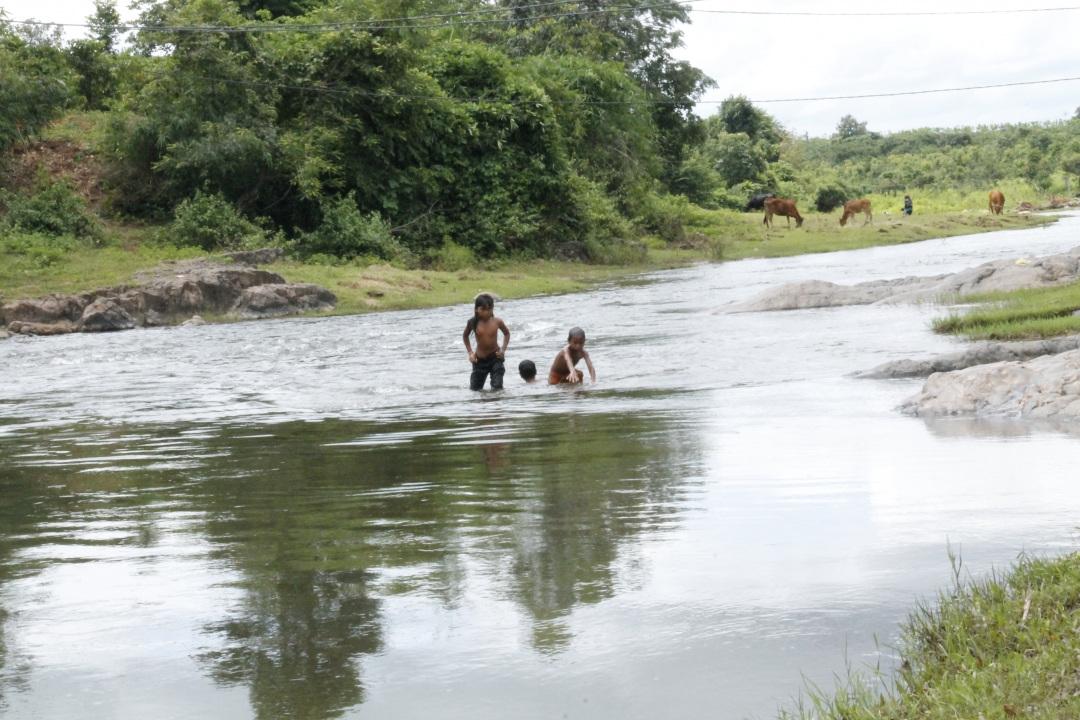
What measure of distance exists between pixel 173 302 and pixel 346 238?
6799 millimetres

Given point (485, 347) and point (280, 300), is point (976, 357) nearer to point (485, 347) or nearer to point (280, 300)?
point (485, 347)

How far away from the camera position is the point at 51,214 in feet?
89.6

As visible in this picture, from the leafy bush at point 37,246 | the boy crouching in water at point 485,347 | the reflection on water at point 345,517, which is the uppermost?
the leafy bush at point 37,246

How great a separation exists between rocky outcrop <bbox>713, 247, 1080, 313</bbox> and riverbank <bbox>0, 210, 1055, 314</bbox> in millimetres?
8032

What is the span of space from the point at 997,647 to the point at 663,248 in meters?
37.6

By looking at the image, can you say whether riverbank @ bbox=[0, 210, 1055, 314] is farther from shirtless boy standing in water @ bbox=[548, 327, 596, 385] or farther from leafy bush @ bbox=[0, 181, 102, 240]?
shirtless boy standing in water @ bbox=[548, 327, 596, 385]

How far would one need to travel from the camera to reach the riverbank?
79.6 ft

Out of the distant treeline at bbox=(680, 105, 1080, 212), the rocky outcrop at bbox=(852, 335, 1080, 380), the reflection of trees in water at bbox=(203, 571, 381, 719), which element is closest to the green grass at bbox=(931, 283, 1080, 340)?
the rocky outcrop at bbox=(852, 335, 1080, 380)

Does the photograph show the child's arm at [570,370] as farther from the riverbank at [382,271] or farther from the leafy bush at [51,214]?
the leafy bush at [51,214]

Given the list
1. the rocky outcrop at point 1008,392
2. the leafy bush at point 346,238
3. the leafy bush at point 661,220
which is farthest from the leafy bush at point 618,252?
the rocky outcrop at point 1008,392

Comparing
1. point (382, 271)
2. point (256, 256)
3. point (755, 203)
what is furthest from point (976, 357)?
point (755, 203)

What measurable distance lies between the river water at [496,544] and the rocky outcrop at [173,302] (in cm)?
1119

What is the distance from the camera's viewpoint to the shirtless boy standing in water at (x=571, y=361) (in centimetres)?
1216

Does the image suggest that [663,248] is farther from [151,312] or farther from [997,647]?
[997,647]
